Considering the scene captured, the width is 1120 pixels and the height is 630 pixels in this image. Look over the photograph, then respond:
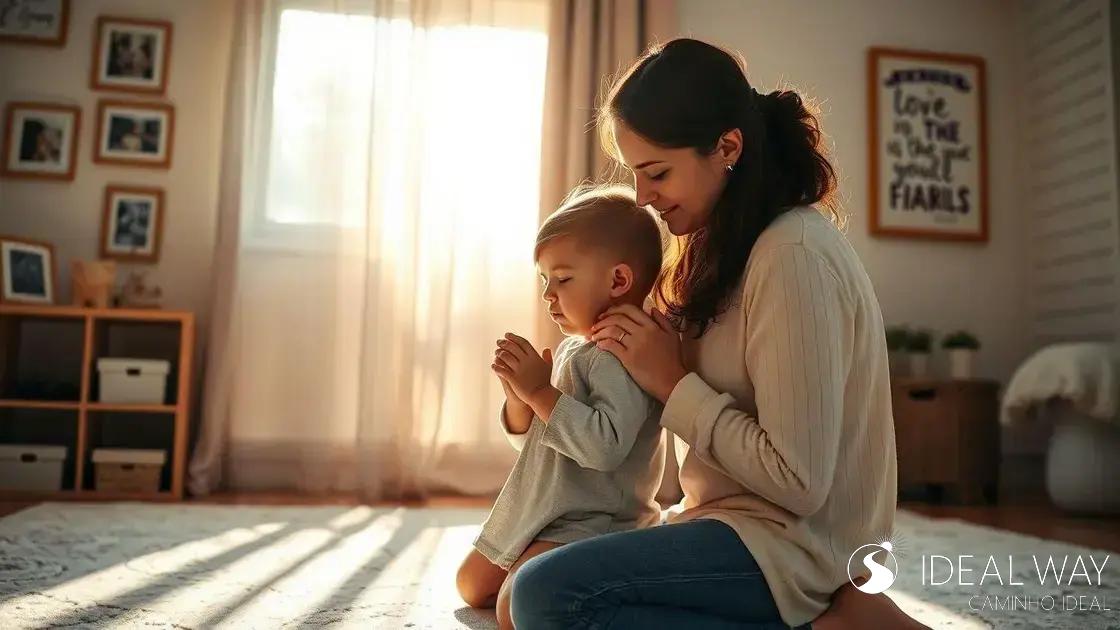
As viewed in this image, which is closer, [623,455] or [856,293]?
[856,293]

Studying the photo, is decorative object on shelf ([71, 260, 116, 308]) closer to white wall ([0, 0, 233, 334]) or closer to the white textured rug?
white wall ([0, 0, 233, 334])

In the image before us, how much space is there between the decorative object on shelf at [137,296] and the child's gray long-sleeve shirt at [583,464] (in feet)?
8.29

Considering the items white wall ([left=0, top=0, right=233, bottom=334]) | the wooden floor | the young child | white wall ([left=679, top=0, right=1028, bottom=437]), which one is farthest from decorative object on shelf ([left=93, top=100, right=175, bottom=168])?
the young child

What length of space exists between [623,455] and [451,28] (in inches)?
115

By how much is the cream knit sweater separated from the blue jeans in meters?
0.03

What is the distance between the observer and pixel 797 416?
1.01 metres

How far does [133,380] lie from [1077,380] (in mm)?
3294

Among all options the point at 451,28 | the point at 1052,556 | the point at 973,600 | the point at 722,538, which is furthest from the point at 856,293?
the point at 451,28

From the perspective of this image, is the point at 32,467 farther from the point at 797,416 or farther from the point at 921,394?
the point at 921,394

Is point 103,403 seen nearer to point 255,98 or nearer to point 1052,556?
point 255,98

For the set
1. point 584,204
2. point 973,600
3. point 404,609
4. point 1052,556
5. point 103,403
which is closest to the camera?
point 584,204

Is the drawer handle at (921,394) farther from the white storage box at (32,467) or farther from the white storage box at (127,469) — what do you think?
the white storage box at (32,467)

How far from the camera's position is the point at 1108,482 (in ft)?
10.7

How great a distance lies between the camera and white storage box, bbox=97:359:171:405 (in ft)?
10.8
